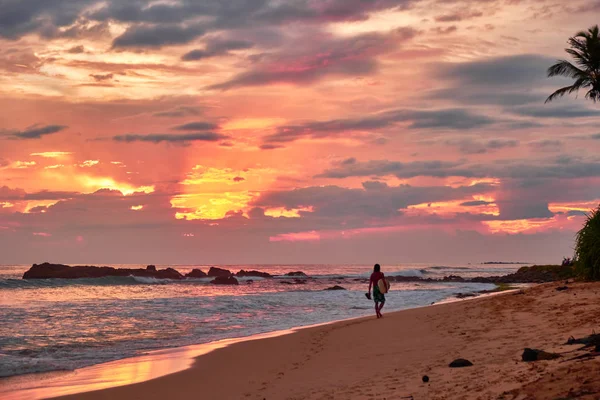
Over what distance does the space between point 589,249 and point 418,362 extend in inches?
527

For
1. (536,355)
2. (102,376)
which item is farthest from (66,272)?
(536,355)

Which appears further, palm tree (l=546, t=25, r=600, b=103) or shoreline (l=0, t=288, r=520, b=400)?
palm tree (l=546, t=25, r=600, b=103)

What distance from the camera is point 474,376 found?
8.82 meters

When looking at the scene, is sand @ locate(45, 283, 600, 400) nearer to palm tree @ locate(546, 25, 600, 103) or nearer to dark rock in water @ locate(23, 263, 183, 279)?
palm tree @ locate(546, 25, 600, 103)

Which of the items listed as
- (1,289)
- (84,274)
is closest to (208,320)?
(1,289)

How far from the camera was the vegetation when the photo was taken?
2122 cm

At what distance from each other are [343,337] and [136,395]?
7.80 m

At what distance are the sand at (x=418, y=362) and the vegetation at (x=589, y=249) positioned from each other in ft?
5.57

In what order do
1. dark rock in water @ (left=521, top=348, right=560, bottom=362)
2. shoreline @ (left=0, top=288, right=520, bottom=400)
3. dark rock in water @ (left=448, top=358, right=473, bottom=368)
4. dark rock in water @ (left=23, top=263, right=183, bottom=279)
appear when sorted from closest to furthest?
1. dark rock in water @ (left=521, top=348, right=560, bottom=362)
2. dark rock in water @ (left=448, top=358, right=473, bottom=368)
3. shoreline @ (left=0, top=288, right=520, bottom=400)
4. dark rock in water @ (left=23, top=263, right=183, bottom=279)

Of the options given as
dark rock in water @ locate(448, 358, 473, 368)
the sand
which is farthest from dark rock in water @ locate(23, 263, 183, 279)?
dark rock in water @ locate(448, 358, 473, 368)

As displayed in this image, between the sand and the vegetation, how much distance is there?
170 centimetres

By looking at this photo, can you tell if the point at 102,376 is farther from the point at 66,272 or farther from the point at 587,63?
the point at 66,272

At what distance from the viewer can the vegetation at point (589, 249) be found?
69.6ft

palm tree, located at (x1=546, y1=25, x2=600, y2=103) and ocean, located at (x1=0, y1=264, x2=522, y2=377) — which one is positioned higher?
palm tree, located at (x1=546, y1=25, x2=600, y2=103)
